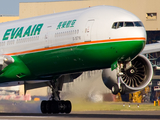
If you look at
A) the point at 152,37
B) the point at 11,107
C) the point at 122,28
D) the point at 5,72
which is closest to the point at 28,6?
the point at 152,37

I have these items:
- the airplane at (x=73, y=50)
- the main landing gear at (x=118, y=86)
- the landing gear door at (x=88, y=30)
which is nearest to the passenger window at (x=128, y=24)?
the airplane at (x=73, y=50)

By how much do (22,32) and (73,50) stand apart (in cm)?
518

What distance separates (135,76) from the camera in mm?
26875

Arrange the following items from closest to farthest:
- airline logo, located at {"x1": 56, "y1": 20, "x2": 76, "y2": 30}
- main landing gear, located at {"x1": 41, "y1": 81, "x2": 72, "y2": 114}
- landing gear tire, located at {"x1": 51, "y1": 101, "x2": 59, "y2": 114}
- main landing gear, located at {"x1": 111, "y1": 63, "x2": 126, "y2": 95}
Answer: main landing gear, located at {"x1": 111, "y1": 63, "x2": 126, "y2": 95}, airline logo, located at {"x1": 56, "y1": 20, "x2": 76, "y2": 30}, landing gear tire, located at {"x1": 51, "y1": 101, "x2": 59, "y2": 114}, main landing gear, located at {"x1": 41, "y1": 81, "x2": 72, "y2": 114}

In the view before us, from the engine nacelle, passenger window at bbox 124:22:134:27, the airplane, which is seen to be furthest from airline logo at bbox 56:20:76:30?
the engine nacelle

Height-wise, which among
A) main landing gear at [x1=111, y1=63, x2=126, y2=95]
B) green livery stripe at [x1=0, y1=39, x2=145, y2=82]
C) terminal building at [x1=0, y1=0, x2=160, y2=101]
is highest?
terminal building at [x1=0, y1=0, x2=160, y2=101]

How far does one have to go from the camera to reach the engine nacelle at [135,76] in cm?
2662

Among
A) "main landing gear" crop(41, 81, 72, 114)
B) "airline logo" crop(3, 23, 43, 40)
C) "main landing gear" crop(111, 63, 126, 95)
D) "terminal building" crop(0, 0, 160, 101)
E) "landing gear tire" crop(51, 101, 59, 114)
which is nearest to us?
"main landing gear" crop(111, 63, 126, 95)

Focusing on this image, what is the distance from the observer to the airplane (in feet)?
75.7

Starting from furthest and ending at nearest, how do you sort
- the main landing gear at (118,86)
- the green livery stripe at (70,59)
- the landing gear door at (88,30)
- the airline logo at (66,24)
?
the airline logo at (66,24) → the landing gear door at (88,30) → the main landing gear at (118,86) → the green livery stripe at (70,59)

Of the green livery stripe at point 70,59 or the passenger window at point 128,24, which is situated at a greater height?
the passenger window at point 128,24

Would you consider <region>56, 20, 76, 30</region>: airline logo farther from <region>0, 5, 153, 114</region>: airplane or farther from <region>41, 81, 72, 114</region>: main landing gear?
<region>41, 81, 72, 114</region>: main landing gear

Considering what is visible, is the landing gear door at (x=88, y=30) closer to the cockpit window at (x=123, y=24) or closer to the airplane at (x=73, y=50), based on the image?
the airplane at (x=73, y=50)

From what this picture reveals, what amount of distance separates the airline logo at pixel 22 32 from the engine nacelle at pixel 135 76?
510cm
